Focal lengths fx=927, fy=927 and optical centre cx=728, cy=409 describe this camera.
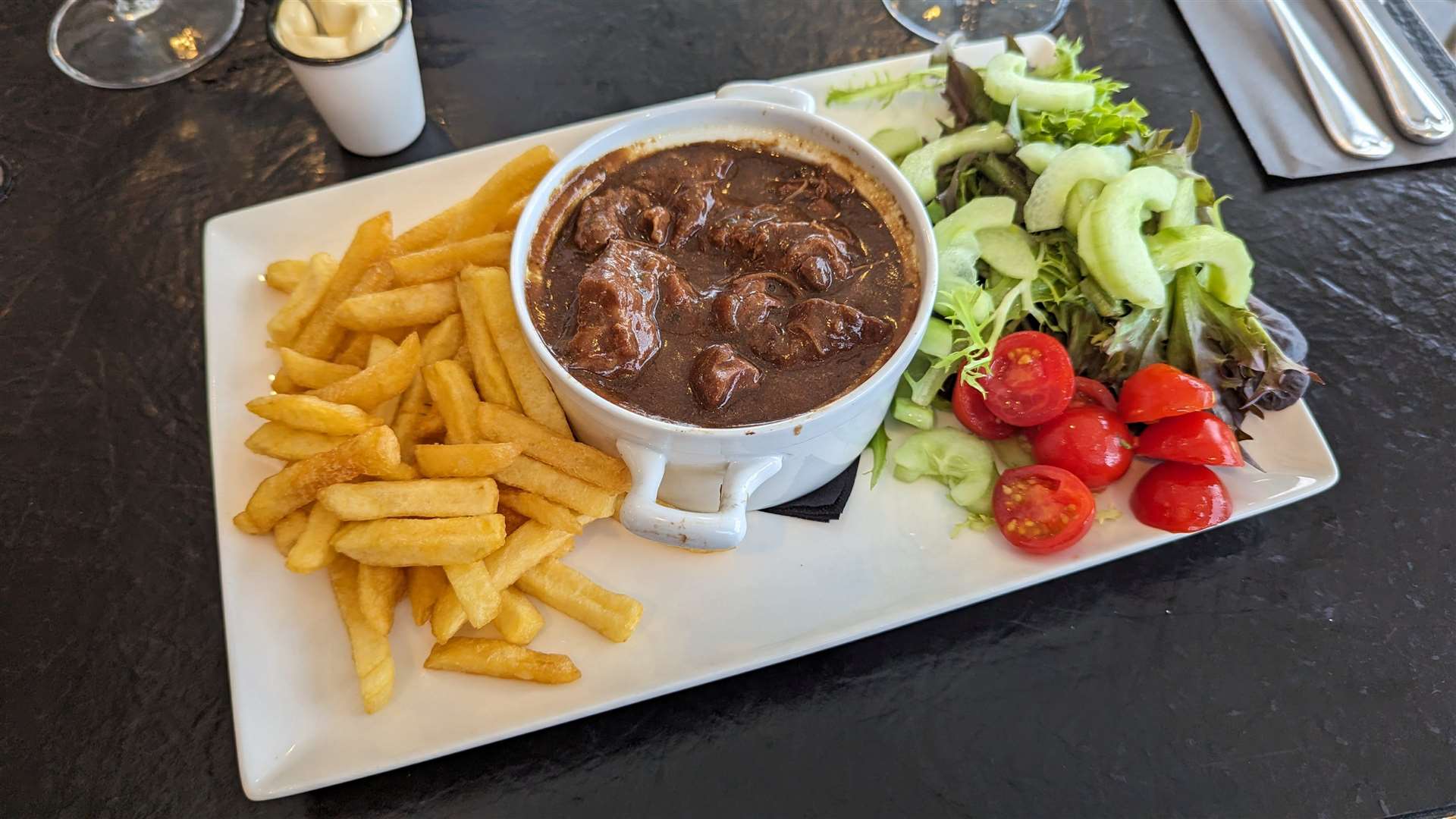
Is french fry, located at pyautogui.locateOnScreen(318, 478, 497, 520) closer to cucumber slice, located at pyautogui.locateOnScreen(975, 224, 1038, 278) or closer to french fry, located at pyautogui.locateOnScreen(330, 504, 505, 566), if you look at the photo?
french fry, located at pyautogui.locateOnScreen(330, 504, 505, 566)

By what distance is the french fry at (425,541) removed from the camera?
2268 millimetres

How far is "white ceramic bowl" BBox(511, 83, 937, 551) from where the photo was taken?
7.36ft

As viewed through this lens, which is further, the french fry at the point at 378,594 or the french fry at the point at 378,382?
the french fry at the point at 378,382

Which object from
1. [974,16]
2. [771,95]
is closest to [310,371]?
[771,95]

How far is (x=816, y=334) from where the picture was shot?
2.46 metres

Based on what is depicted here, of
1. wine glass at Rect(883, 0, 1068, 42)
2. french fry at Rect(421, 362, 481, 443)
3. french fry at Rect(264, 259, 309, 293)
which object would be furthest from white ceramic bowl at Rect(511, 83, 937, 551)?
wine glass at Rect(883, 0, 1068, 42)

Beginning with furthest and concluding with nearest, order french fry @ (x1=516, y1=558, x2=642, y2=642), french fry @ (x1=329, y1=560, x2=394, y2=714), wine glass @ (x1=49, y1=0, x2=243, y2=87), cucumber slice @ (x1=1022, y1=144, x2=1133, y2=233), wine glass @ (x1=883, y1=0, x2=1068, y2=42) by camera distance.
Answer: wine glass @ (x1=883, y1=0, x2=1068, y2=42), wine glass @ (x1=49, y1=0, x2=243, y2=87), cucumber slice @ (x1=1022, y1=144, x2=1133, y2=233), french fry @ (x1=516, y1=558, x2=642, y2=642), french fry @ (x1=329, y1=560, x2=394, y2=714)

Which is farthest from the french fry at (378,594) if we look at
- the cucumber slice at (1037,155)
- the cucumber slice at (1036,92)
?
the cucumber slice at (1036,92)

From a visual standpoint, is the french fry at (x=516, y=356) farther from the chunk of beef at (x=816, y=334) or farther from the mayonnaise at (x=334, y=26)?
the mayonnaise at (x=334, y=26)

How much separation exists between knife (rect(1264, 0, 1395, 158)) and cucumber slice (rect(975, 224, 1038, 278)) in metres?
1.67

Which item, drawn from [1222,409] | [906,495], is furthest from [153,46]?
[1222,409]

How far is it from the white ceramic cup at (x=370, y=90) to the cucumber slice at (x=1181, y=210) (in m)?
2.63

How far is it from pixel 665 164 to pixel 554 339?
0.73 m

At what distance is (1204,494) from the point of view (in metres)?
2.61
